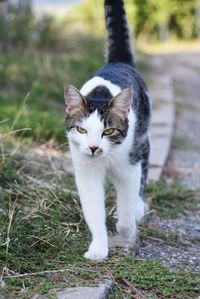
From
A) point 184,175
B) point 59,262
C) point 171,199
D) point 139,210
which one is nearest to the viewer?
point 59,262

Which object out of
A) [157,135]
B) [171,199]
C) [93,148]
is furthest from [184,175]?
[93,148]

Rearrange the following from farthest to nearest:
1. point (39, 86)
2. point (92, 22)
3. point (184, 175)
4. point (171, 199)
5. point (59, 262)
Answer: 1. point (92, 22)
2. point (39, 86)
3. point (184, 175)
4. point (171, 199)
5. point (59, 262)

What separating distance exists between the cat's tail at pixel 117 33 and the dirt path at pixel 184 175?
1126 mm

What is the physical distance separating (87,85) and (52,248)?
92cm

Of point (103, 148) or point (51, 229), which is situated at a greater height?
point (103, 148)

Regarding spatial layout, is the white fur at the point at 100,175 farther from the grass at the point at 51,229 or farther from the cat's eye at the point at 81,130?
the grass at the point at 51,229

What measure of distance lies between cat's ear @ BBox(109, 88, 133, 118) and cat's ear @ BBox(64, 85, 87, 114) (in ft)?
0.46

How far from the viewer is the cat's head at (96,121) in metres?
3.00

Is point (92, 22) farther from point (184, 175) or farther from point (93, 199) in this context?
point (93, 199)

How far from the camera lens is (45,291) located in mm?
2547

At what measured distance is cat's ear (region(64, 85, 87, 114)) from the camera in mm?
3105

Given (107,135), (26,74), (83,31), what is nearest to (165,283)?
(107,135)

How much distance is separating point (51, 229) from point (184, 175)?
2.32m

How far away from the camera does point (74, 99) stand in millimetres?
3141
